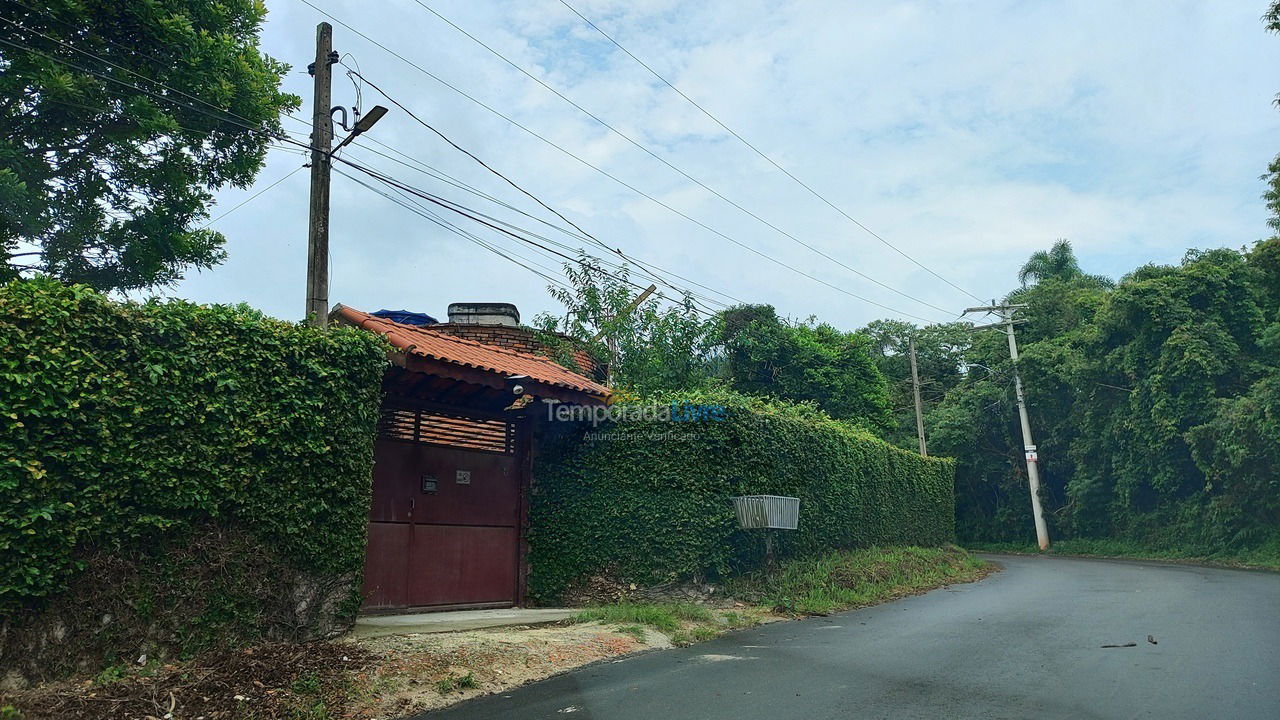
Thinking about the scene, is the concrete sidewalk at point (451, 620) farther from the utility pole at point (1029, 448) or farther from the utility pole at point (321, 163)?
the utility pole at point (1029, 448)

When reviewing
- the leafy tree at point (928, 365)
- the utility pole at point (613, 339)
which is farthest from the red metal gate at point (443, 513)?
the leafy tree at point (928, 365)

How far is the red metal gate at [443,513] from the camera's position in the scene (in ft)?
31.1

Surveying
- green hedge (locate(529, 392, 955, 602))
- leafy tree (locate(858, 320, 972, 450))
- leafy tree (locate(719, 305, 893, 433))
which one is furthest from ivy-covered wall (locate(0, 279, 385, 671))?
leafy tree (locate(858, 320, 972, 450))

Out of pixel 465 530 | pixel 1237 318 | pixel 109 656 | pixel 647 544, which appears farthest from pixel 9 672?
pixel 1237 318

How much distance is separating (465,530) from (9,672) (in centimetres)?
560

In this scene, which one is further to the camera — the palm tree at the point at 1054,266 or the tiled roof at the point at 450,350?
the palm tree at the point at 1054,266

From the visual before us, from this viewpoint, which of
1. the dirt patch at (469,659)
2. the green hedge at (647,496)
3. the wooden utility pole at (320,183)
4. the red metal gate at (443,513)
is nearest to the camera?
the dirt patch at (469,659)

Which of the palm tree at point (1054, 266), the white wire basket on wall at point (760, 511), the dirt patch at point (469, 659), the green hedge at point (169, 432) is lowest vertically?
the dirt patch at point (469, 659)

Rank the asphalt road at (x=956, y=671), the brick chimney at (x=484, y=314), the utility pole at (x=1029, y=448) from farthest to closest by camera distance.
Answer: the utility pole at (x=1029, y=448) < the brick chimney at (x=484, y=314) < the asphalt road at (x=956, y=671)

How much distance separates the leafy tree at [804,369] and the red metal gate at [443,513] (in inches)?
808

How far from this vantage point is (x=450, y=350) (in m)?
9.97

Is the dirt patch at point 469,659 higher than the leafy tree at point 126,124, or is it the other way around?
the leafy tree at point 126,124

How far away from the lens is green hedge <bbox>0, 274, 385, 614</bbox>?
5297 mm

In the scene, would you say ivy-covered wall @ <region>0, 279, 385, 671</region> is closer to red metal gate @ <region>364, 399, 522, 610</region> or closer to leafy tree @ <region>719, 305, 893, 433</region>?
red metal gate @ <region>364, 399, 522, 610</region>
